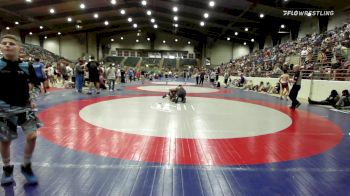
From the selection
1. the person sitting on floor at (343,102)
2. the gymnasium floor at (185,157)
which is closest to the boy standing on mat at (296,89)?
the person sitting on floor at (343,102)

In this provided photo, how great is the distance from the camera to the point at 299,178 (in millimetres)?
3080

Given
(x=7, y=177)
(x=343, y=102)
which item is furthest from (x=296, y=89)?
(x=7, y=177)

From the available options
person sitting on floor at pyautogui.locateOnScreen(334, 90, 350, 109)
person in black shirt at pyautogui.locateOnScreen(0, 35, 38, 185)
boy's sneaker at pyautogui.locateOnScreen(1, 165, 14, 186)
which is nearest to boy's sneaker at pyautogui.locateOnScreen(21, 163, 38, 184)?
person in black shirt at pyautogui.locateOnScreen(0, 35, 38, 185)

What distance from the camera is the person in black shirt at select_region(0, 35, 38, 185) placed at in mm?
2625

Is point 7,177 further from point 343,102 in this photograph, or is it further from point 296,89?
point 343,102

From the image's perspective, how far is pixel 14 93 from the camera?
8.75 ft

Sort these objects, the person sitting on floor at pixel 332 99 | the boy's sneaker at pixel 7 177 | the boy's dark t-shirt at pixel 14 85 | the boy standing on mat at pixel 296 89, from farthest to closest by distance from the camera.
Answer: the person sitting on floor at pixel 332 99, the boy standing on mat at pixel 296 89, the boy's sneaker at pixel 7 177, the boy's dark t-shirt at pixel 14 85

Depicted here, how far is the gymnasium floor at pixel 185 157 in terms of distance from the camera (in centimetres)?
278

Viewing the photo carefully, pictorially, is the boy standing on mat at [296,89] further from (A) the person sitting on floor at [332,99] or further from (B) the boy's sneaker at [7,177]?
(B) the boy's sneaker at [7,177]

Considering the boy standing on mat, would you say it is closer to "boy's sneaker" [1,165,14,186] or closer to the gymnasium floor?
the gymnasium floor

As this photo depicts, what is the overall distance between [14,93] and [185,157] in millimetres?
2175

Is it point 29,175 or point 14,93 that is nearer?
point 14,93

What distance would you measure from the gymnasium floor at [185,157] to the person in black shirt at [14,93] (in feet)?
0.62

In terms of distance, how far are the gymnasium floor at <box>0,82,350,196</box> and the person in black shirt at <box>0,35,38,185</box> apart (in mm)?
189
